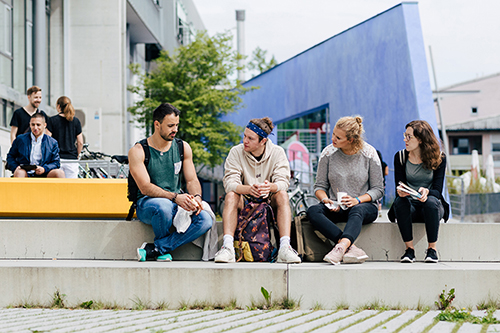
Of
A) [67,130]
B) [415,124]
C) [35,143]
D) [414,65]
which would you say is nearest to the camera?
[415,124]

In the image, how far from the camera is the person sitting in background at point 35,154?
6215mm

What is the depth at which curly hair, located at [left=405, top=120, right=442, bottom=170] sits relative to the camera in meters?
5.00

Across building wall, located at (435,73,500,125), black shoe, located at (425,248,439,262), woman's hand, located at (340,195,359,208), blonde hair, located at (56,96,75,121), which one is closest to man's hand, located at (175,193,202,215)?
woman's hand, located at (340,195,359,208)

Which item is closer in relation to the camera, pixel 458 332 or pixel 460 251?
pixel 458 332

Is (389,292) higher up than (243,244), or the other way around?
(243,244)

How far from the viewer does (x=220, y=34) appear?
19.5 meters

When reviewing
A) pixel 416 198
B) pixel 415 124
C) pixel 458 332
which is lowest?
→ pixel 458 332

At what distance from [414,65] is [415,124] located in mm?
9700

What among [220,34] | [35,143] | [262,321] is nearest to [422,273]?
[262,321]

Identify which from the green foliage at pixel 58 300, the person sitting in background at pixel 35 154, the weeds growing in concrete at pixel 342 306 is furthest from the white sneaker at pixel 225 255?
the person sitting in background at pixel 35 154

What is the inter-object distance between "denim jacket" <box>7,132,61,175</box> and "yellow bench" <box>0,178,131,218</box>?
563 millimetres

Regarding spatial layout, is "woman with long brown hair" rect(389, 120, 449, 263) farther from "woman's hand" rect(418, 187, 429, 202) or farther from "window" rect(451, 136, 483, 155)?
"window" rect(451, 136, 483, 155)

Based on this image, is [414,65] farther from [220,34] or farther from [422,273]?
[422,273]

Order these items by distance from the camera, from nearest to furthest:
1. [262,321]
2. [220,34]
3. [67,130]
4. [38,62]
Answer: [262,321] → [67,130] → [38,62] → [220,34]
